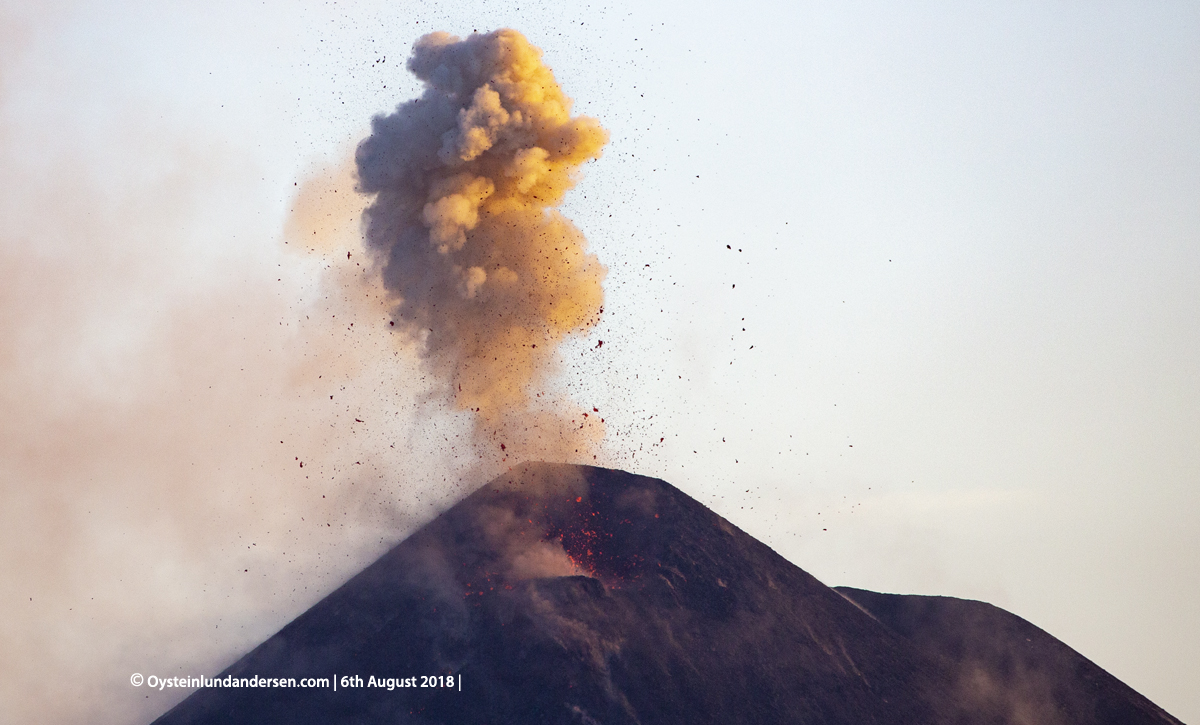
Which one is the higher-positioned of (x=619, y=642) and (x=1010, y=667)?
(x=619, y=642)

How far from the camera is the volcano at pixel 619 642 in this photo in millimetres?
43438

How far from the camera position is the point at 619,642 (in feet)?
148

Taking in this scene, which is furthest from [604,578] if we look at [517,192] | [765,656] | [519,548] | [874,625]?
[517,192]

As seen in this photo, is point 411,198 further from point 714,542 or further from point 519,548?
point 714,542

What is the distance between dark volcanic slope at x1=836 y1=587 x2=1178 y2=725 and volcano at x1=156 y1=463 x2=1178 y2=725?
0.09 metres

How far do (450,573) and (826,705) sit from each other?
14.6 meters

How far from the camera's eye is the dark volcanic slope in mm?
52219

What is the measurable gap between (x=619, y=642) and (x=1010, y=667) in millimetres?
19361

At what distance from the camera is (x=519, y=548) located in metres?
50.5

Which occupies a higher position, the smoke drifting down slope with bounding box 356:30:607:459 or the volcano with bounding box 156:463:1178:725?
the smoke drifting down slope with bounding box 356:30:607:459

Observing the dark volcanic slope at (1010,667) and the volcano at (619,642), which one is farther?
the dark volcanic slope at (1010,667)

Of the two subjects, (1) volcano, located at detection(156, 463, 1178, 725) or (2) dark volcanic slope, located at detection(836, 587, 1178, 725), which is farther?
(2) dark volcanic slope, located at detection(836, 587, 1178, 725)

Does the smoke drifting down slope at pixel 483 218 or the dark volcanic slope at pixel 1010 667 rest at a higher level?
the smoke drifting down slope at pixel 483 218

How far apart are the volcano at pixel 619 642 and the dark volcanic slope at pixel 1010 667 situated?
9 cm
